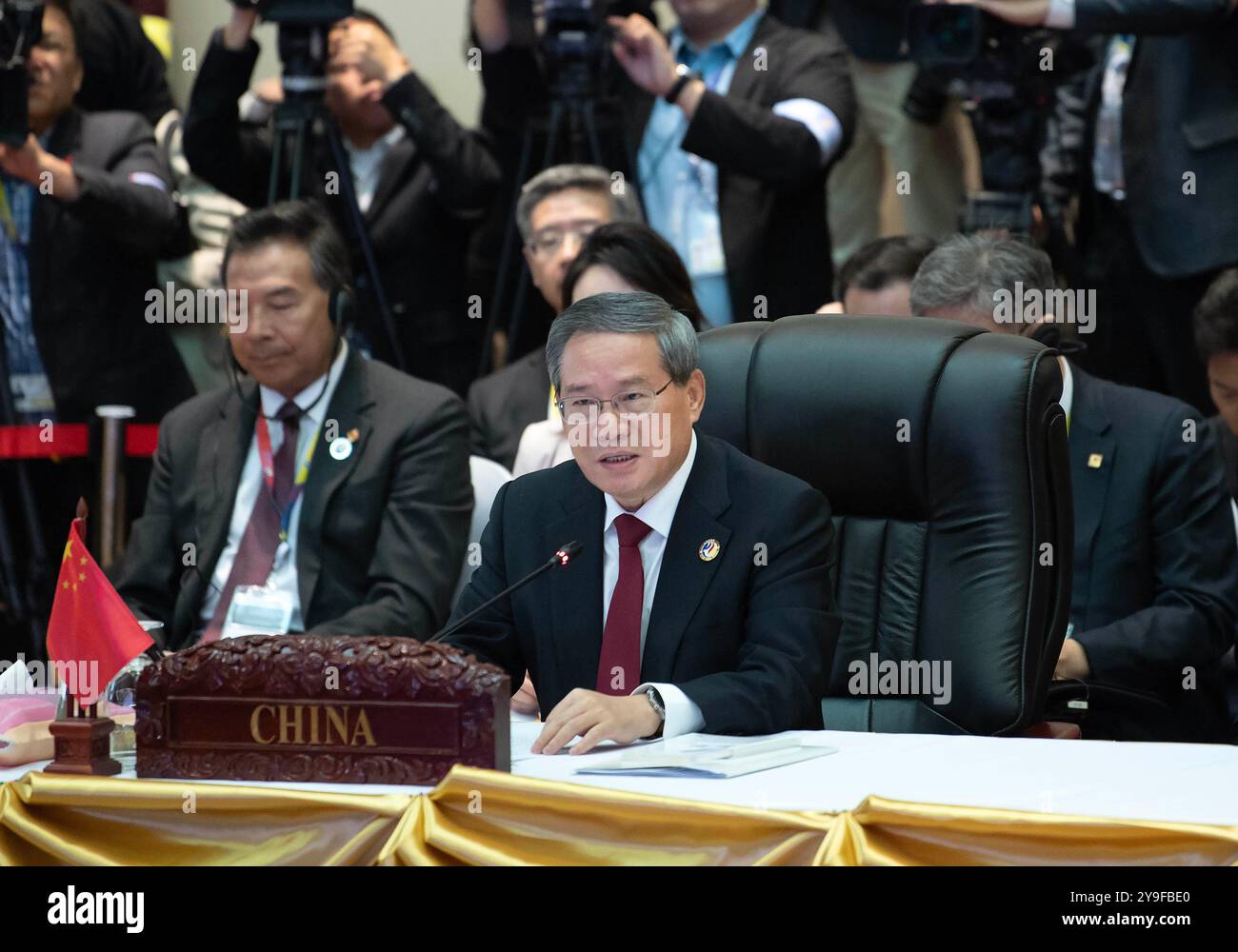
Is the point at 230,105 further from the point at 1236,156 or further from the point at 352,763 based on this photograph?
the point at 352,763

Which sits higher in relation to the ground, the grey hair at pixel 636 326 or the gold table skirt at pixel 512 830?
the grey hair at pixel 636 326

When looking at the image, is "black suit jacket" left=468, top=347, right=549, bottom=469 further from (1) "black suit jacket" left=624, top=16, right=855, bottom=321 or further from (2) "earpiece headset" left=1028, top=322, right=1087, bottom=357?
(2) "earpiece headset" left=1028, top=322, right=1087, bottom=357

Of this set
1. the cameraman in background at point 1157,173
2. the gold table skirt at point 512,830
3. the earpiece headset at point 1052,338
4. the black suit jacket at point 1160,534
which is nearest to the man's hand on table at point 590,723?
the gold table skirt at point 512,830

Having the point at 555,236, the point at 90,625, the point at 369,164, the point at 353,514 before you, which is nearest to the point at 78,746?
the point at 90,625

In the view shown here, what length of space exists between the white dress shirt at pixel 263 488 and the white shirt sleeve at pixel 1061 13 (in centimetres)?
159

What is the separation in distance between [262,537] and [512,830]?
5.41 ft

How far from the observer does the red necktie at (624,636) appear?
2246 mm

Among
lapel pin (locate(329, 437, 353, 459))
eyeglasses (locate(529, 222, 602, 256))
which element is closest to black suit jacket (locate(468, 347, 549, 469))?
eyeglasses (locate(529, 222, 602, 256))

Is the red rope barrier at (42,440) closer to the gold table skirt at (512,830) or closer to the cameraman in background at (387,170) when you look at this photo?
the cameraman in background at (387,170)

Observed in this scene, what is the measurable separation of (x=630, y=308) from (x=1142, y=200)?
6.12 feet

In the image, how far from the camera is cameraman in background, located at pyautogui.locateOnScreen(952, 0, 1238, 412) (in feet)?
11.8

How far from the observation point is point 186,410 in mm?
3348

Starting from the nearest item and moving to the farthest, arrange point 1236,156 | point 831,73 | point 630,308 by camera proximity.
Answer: point 630,308
point 1236,156
point 831,73
